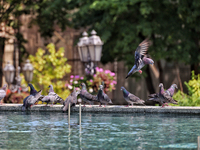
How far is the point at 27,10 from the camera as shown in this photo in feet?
109

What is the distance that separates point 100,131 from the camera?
37.1 feet

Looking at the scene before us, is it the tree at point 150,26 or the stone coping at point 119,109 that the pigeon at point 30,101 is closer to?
the stone coping at point 119,109

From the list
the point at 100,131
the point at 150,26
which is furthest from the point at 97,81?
the point at 150,26

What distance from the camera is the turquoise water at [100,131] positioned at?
951 cm

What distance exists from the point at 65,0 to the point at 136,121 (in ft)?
56.4

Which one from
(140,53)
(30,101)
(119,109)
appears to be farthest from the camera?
(30,101)

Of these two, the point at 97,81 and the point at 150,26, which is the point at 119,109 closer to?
the point at 97,81

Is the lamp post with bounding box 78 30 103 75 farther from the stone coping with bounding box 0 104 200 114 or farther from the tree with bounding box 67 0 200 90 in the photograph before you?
the tree with bounding box 67 0 200 90

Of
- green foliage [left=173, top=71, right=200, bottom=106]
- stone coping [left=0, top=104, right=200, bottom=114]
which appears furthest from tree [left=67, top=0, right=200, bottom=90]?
stone coping [left=0, top=104, right=200, bottom=114]

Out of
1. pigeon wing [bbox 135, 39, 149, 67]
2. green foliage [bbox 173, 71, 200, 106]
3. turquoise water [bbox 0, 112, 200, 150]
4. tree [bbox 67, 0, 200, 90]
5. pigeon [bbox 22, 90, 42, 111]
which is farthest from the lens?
tree [bbox 67, 0, 200, 90]

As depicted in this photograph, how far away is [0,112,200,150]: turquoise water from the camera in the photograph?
9508 mm

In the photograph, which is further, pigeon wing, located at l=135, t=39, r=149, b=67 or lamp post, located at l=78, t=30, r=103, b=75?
lamp post, located at l=78, t=30, r=103, b=75

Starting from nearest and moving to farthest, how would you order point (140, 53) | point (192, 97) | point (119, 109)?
point (140, 53), point (119, 109), point (192, 97)

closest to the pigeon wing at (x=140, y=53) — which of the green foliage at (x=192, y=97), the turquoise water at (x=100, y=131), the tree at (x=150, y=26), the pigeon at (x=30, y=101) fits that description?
the turquoise water at (x=100, y=131)
